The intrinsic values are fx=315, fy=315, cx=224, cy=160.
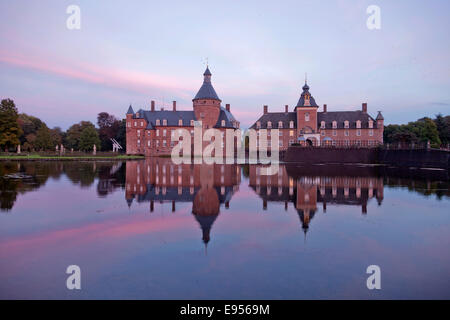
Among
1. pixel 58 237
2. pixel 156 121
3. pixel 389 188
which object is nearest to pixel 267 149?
pixel 156 121

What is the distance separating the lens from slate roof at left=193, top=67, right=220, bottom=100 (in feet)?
230

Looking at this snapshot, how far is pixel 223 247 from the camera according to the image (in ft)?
24.6

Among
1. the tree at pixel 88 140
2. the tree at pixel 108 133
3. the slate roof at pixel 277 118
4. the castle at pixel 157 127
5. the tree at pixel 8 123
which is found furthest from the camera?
the tree at pixel 108 133

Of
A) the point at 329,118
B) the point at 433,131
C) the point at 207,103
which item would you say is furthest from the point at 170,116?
the point at 433,131

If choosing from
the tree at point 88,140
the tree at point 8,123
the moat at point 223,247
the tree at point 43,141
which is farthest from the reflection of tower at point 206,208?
the tree at point 43,141

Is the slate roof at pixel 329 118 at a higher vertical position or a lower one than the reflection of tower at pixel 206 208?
higher

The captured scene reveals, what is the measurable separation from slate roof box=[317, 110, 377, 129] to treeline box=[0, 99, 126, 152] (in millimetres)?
51157

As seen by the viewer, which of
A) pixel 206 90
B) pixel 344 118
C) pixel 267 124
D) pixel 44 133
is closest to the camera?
pixel 344 118

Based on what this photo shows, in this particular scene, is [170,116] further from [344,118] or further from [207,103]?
[344,118]

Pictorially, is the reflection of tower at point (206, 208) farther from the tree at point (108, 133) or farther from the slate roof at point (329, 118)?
the tree at point (108, 133)

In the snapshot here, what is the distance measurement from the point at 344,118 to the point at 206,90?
98.3 feet

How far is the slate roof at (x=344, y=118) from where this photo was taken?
6221 cm
